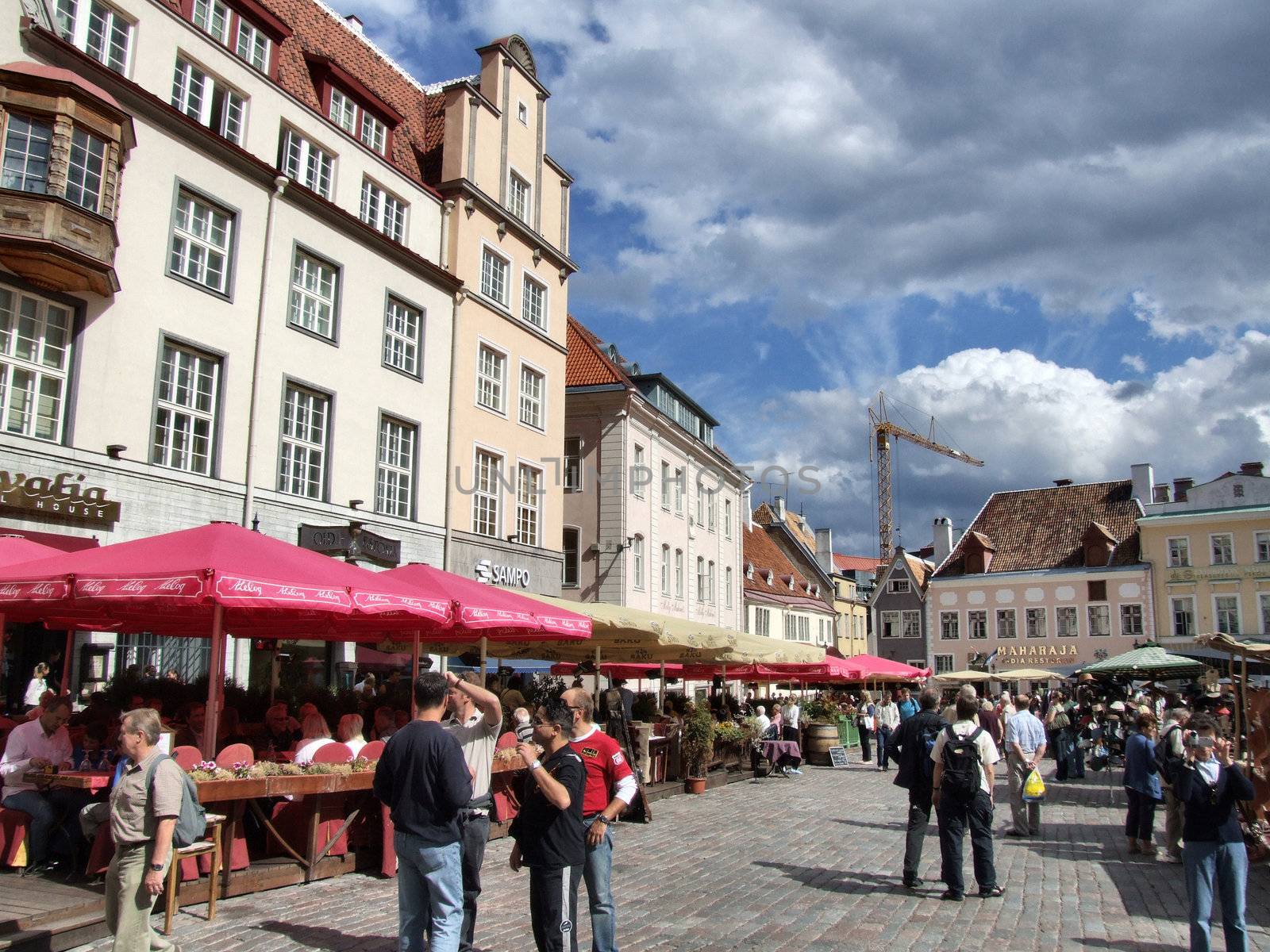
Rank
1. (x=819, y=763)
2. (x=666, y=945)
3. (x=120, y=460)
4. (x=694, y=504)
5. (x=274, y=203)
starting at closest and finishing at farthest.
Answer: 1. (x=666, y=945)
2. (x=120, y=460)
3. (x=274, y=203)
4. (x=819, y=763)
5. (x=694, y=504)

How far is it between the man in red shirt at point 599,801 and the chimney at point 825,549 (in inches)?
2504

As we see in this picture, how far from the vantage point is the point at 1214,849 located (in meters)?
6.90

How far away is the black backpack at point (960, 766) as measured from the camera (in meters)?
9.29

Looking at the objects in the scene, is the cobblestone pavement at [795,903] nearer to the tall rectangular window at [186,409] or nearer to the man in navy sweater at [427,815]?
the man in navy sweater at [427,815]

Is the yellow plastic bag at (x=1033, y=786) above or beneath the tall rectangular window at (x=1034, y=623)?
beneath

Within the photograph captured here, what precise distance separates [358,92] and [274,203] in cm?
477

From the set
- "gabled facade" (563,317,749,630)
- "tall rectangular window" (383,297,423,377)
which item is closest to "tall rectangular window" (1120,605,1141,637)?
"gabled facade" (563,317,749,630)

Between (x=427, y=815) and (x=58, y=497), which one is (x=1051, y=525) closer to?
(x=58, y=497)

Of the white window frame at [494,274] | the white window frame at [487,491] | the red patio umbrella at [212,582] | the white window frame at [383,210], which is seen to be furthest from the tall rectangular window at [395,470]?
the red patio umbrella at [212,582]

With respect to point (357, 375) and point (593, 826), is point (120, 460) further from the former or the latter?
point (593, 826)

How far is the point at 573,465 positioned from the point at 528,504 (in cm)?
730

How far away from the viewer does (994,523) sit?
60.2m

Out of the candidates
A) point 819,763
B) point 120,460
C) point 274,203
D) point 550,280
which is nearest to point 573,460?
point 550,280

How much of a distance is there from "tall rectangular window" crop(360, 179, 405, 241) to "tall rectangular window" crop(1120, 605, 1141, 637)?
1748 inches
